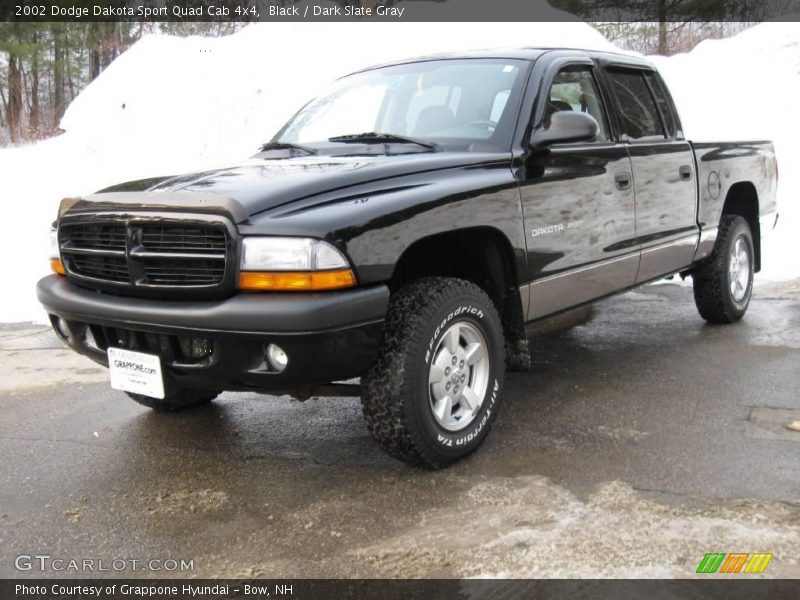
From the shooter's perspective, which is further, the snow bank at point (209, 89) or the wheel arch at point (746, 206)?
the snow bank at point (209, 89)

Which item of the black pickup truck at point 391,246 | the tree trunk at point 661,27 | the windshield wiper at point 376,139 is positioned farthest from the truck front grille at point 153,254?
the tree trunk at point 661,27

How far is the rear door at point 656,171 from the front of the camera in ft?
15.0

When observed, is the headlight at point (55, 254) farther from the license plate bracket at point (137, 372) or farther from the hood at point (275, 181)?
the license plate bracket at point (137, 372)

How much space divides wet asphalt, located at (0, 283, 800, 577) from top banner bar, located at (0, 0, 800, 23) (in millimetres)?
15869

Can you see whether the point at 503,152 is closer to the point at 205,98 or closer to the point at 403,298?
the point at 403,298

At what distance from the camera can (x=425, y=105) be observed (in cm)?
413

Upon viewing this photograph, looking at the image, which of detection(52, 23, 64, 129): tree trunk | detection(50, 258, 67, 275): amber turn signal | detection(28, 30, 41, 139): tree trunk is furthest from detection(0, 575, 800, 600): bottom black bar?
detection(52, 23, 64, 129): tree trunk

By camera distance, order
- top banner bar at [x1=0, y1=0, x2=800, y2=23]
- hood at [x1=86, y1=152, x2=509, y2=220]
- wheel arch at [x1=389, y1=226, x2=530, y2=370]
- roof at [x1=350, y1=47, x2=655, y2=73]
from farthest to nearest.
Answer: top banner bar at [x1=0, y1=0, x2=800, y2=23] < roof at [x1=350, y1=47, x2=655, y2=73] < wheel arch at [x1=389, y1=226, x2=530, y2=370] < hood at [x1=86, y1=152, x2=509, y2=220]

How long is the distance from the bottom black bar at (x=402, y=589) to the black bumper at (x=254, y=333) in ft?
2.39

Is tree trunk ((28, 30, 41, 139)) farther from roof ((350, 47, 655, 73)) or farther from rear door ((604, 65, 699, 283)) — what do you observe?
rear door ((604, 65, 699, 283))

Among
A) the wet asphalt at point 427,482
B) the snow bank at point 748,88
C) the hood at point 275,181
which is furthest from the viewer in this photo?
the snow bank at point 748,88

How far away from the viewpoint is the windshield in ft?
12.7

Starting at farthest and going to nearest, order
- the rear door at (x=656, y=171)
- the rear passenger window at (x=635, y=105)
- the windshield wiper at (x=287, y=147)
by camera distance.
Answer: the rear passenger window at (x=635, y=105) < the rear door at (x=656, y=171) < the windshield wiper at (x=287, y=147)

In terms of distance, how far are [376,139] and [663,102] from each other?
2388mm
